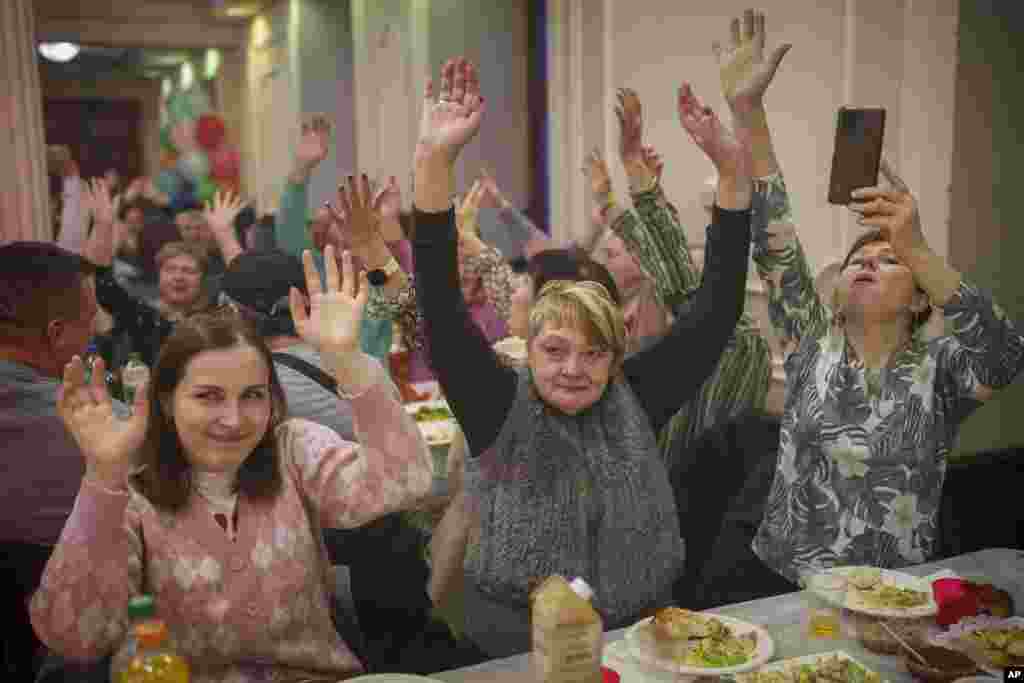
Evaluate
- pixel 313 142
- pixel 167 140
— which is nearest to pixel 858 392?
pixel 313 142

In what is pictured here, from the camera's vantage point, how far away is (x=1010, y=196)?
275 cm

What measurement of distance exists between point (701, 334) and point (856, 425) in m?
0.36

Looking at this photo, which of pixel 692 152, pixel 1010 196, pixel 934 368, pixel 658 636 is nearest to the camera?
pixel 658 636

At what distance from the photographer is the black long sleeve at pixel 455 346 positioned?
1643 mm

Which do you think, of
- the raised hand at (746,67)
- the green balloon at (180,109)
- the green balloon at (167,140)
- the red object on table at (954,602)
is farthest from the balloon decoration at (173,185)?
the red object on table at (954,602)

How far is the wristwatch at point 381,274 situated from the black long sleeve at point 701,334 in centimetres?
57

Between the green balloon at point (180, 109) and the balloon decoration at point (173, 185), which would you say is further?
the green balloon at point (180, 109)

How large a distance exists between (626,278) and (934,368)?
1.15 meters

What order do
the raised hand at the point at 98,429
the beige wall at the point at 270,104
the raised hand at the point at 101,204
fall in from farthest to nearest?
the beige wall at the point at 270,104 < the raised hand at the point at 101,204 < the raised hand at the point at 98,429

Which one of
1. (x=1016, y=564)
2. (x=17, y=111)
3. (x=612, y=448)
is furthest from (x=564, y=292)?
(x=17, y=111)

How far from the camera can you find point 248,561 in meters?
1.53

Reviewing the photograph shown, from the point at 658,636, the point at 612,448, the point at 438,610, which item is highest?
the point at 612,448

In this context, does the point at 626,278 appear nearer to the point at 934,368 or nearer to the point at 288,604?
the point at 934,368

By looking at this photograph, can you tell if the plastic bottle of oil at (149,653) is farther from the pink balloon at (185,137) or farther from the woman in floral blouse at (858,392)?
the pink balloon at (185,137)
